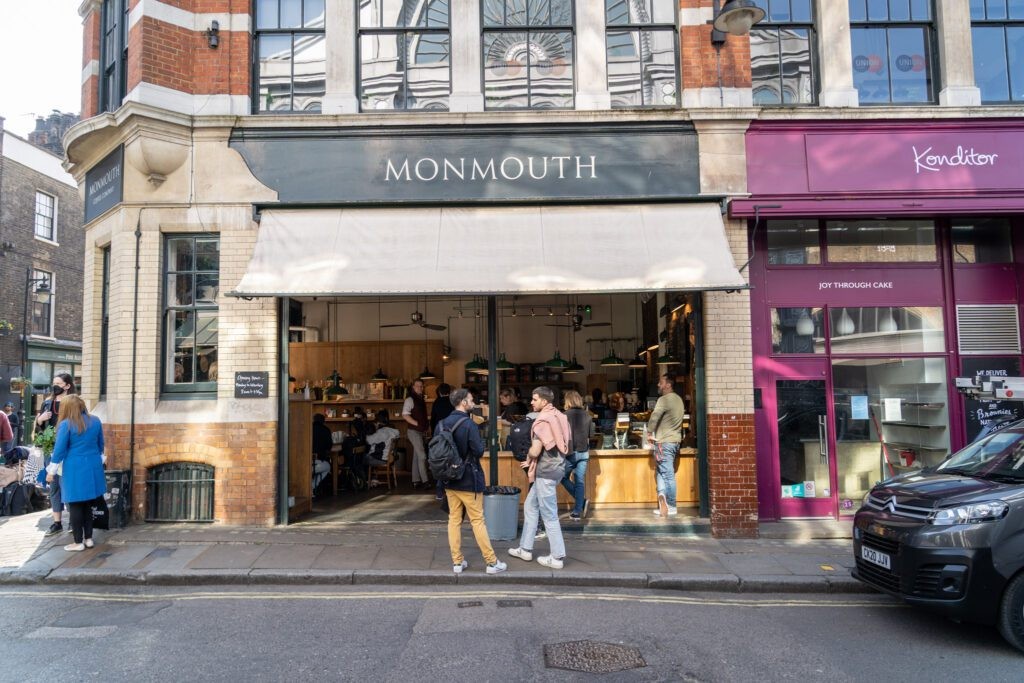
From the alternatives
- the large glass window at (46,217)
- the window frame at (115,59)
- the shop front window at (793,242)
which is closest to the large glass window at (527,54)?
the shop front window at (793,242)

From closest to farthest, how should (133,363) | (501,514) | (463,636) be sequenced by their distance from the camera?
(463,636) < (501,514) < (133,363)

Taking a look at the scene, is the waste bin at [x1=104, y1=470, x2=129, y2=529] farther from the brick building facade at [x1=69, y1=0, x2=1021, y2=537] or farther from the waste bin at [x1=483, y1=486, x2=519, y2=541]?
the waste bin at [x1=483, y1=486, x2=519, y2=541]

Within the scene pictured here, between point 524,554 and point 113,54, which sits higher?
point 113,54

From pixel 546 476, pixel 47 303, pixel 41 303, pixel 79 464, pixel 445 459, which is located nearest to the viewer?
pixel 445 459

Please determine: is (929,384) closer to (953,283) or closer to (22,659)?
(953,283)

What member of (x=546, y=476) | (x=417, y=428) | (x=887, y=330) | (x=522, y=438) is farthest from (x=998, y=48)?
(x=417, y=428)

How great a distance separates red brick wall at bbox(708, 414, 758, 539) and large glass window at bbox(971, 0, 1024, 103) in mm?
5988

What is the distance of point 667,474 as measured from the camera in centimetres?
948

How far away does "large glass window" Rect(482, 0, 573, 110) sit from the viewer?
382 inches

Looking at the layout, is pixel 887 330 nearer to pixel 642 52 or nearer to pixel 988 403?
pixel 988 403

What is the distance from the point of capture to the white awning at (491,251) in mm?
8336

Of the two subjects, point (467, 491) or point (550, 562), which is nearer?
point (467, 491)

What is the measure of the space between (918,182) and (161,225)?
1025 centimetres

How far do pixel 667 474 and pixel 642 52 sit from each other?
6.01 metres
